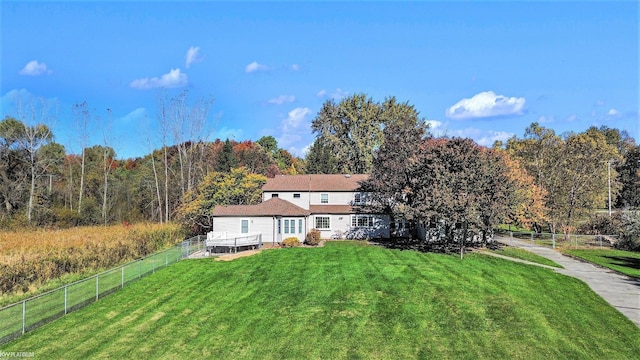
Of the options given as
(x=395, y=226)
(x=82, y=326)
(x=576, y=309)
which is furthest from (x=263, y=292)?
(x=395, y=226)

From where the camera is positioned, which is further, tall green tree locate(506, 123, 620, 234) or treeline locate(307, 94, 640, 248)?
tall green tree locate(506, 123, 620, 234)

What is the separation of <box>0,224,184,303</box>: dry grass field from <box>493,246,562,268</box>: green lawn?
27.5 metres

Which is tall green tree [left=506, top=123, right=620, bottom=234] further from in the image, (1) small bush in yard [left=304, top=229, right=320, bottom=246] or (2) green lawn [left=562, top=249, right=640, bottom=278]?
(1) small bush in yard [left=304, top=229, right=320, bottom=246]

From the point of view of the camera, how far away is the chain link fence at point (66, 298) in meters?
14.7

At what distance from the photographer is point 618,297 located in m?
20.0

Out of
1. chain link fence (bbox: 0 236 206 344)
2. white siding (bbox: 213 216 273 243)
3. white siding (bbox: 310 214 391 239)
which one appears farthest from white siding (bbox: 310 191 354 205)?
chain link fence (bbox: 0 236 206 344)

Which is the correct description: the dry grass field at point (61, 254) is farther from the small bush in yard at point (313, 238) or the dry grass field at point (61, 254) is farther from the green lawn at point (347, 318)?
the small bush in yard at point (313, 238)

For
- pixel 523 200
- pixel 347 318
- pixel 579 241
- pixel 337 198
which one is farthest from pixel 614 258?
pixel 347 318

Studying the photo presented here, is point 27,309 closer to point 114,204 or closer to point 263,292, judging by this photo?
point 263,292

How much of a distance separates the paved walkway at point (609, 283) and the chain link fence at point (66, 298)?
24291 mm

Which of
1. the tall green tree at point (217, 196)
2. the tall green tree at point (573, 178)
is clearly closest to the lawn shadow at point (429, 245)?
the tall green tree at point (573, 178)

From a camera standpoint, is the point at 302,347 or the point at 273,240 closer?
the point at 302,347

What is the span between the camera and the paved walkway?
61.2ft

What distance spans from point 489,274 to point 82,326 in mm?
20754
